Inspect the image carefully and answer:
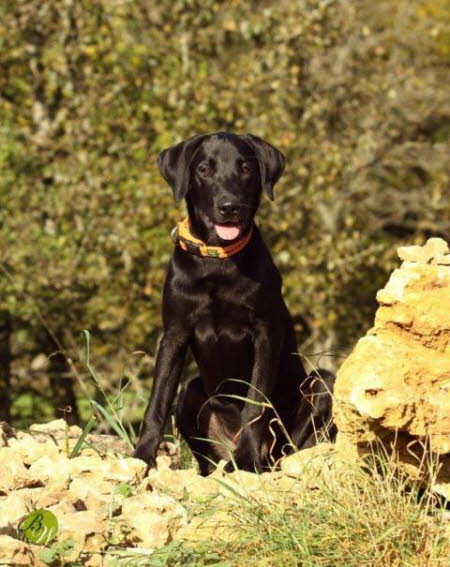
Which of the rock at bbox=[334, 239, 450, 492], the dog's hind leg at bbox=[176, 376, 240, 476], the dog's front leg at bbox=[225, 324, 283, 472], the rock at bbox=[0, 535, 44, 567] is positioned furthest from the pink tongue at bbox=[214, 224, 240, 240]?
the rock at bbox=[0, 535, 44, 567]

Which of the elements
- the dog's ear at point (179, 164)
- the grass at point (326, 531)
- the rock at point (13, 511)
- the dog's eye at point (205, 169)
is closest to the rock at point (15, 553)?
the rock at point (13, 511)

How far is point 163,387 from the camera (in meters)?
5.50

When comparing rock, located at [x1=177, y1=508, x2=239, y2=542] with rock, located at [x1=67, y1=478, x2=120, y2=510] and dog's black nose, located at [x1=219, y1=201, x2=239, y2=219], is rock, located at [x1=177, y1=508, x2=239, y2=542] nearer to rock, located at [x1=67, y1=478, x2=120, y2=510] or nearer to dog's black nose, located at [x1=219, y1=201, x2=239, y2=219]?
rock, located at [x1=67, y1=478, x2=120, y2=510]

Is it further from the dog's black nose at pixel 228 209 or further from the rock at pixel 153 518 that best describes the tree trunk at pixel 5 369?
the rock at pixel 153 518

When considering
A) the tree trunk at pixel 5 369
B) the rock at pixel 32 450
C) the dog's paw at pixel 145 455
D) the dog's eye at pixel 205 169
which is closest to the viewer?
the rock at pixel 32 450

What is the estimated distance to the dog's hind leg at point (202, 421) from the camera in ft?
19.5

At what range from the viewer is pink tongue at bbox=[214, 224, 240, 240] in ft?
18.0

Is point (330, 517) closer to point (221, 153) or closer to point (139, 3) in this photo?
point (221, 153)

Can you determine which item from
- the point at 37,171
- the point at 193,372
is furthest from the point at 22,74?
the point at 193,372

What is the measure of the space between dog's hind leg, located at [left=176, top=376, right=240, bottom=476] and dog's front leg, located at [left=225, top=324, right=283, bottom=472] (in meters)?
0.31

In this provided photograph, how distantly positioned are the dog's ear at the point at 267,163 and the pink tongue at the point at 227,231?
0.35 metres

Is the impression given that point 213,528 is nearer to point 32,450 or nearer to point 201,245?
point 32,450

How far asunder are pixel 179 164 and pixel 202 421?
131 cm

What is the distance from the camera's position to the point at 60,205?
10797 millimetres
